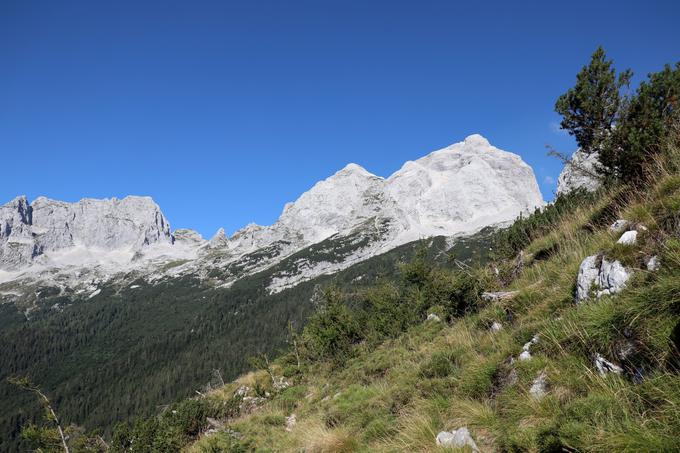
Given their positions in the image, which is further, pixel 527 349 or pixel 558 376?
pixel 527 349

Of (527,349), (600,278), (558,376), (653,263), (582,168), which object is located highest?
(582,168)

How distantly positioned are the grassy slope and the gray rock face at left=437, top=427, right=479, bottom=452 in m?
0.21

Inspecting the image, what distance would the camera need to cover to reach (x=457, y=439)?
5.41 metres

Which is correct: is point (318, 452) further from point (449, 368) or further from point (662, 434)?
point (662, 434)

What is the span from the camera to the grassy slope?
13.2 ft

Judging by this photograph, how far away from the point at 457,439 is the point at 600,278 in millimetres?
3649

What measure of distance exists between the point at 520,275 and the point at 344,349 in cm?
1750

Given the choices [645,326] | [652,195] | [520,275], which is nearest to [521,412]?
[645,326]

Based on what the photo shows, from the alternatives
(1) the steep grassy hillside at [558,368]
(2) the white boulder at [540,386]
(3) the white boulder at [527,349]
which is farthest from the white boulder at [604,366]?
(3) the white boulder at [527,349]

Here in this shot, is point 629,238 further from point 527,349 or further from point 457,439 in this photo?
point 457,439

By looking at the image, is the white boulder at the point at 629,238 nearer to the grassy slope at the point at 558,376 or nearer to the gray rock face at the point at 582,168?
the grassy slope at the point at 558,376

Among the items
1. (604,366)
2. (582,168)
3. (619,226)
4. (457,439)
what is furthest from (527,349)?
(582,168)

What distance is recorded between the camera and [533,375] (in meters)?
5.66

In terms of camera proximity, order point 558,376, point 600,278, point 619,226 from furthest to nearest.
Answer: point 619,226
point 600,278
point 558,376
